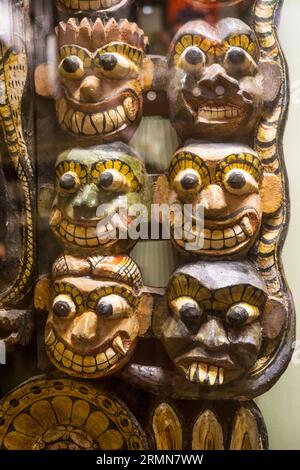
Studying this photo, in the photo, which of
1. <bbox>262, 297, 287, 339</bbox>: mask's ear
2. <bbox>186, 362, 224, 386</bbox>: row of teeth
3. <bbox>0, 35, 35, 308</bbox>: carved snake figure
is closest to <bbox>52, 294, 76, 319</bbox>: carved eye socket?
<bbox>0, 35, 35, 308</bbox>: carved snake figure

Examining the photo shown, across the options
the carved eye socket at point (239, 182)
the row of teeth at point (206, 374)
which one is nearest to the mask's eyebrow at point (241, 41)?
the carved eye socket at point (239, 182)

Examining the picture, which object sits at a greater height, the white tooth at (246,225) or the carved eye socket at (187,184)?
the carved eye socket at (187,184)

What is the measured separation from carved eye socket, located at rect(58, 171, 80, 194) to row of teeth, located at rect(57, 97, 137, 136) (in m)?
0.08

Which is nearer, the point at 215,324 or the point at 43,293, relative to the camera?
the point at 215,324

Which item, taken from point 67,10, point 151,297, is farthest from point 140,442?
point 67,10

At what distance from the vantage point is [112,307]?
1.08 metres

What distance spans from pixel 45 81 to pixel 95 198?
0.81 ft

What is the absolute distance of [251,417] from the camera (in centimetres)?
113

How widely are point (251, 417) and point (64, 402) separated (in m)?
0.33

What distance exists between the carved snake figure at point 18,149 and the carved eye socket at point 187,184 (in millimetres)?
271

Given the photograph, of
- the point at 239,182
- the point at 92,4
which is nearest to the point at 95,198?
the point at 239,182

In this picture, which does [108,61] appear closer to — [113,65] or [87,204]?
[113,65]

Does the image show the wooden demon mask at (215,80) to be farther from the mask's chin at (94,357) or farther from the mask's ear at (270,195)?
the mask's chin at (94,357)

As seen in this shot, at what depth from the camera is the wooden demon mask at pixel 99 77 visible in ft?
3.62
